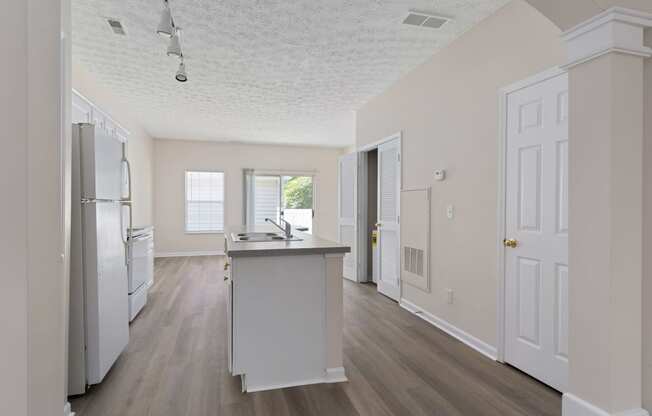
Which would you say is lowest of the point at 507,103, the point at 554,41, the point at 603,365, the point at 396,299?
the point at 396,299

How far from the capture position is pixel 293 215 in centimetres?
903

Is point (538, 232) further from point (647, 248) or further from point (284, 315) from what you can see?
point (284, 315)

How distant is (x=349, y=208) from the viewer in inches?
230

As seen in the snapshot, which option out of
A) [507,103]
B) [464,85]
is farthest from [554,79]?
[464,85]

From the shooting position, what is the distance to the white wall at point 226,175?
8.12 meters

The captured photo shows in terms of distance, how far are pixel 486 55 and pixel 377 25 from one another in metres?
0.95

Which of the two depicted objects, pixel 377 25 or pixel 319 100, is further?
pixel 319 100

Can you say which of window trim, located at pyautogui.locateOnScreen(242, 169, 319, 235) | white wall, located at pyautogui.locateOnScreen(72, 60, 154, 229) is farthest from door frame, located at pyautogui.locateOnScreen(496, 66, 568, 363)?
window trim, located at pyautogui.locateOnScreen(242, 169, 319, 235)

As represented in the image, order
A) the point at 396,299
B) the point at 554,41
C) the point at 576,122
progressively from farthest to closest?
the point at 396,299, the point at 554,41, the point at 576,122

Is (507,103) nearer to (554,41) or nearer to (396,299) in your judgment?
(554,41)

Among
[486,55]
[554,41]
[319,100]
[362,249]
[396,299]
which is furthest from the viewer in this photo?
[362,249]

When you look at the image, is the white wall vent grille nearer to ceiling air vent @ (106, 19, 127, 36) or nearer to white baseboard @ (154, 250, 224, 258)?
ceiling air vent @ (106, 19, 127, 36)

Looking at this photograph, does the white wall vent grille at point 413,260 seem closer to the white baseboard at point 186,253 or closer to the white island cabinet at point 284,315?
the white island cabinet at point 284,315

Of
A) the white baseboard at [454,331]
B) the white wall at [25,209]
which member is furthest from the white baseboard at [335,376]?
the white wall at [25,209]
